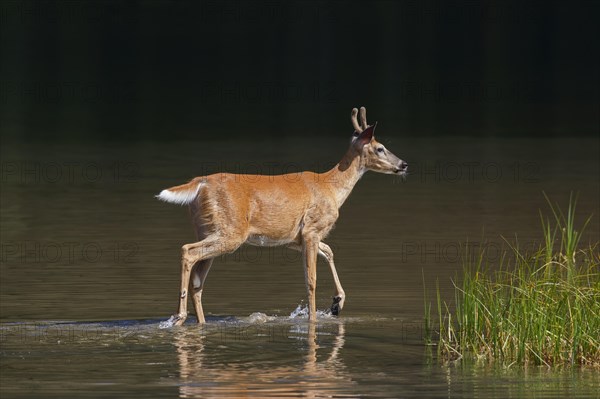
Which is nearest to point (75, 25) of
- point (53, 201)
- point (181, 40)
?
point (181, 40)

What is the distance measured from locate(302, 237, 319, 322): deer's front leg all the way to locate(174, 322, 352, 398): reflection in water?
951mm

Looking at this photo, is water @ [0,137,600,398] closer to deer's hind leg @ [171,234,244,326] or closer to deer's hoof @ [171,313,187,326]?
deer's hoof @ [171,313,187,326]

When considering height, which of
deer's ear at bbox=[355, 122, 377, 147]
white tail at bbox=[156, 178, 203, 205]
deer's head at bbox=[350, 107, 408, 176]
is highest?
deer's ear at bbox=[355, 122, 377, 147]

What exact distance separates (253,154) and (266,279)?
12.5 metres

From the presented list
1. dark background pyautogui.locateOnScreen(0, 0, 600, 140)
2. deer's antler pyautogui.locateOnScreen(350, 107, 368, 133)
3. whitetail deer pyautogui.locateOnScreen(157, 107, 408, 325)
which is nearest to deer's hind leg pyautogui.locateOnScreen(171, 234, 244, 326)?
whitetail deer pyautogui.locateOnScreen(157, 107, 408, 325)

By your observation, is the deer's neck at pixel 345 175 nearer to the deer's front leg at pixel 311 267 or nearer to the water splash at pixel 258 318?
the deer's front leg at pixel 311 267

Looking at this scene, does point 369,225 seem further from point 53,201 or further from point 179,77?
point 179,77

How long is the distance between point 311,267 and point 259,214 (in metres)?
0.66

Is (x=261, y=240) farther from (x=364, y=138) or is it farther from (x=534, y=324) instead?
(x=534, y=324)

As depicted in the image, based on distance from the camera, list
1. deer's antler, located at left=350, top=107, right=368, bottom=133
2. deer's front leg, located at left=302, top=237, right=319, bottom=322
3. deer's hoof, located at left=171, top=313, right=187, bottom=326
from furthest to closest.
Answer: deer's antler, located at left=350, top=107, right=368, bottom=133
deer's front leg, located at left=302, top=237, right=319, bottom=322
deer's hoof, located at left=171, top=313, right=187, bottom=326

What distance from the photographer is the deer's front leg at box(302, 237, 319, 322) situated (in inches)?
567

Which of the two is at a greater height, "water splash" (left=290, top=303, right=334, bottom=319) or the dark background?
the dark background

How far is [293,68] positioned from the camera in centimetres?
4575

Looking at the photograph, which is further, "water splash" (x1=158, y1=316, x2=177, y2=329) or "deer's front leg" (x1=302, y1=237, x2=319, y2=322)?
"deer's front leg" (x1=302, y1=237, x2=319, y2=322)
